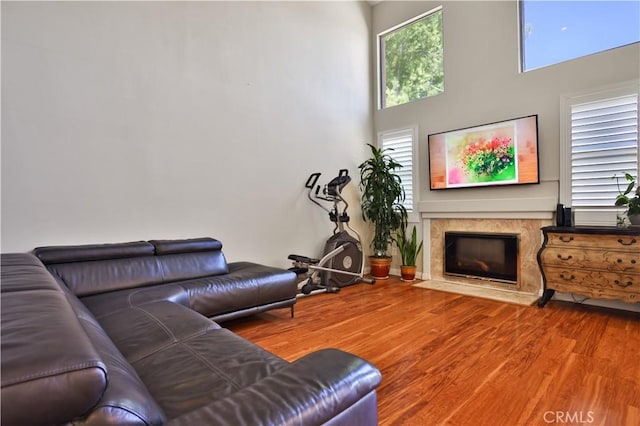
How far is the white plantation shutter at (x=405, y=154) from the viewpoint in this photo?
15.4 feet

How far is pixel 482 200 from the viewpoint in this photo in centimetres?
396

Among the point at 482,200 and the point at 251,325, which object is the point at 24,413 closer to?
the point at 251,325

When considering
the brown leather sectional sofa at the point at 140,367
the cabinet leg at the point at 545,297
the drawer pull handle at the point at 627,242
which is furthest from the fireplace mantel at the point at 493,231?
the brown leather sectional sofa at the point at 140,367

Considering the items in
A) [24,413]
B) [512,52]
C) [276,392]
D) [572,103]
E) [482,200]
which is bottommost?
[276,392]

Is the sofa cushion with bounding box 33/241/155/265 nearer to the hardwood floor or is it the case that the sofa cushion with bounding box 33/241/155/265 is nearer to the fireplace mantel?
the hardwood floor

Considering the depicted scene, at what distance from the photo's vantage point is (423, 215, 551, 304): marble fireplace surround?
3600 millimetres

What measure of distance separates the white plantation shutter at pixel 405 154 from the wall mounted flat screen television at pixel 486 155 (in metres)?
0.35

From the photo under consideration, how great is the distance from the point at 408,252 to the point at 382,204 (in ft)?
2.52

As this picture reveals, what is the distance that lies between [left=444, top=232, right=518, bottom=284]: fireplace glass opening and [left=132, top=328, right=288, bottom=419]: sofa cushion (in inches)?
137

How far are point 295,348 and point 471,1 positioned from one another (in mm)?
4539

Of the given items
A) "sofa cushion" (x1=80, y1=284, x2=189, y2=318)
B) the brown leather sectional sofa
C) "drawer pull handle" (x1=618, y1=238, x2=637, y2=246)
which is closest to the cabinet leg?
"drawer pull handle" (x1=618, y1=238, x2=637, y2=246)

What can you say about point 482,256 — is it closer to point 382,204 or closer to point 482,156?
point 482,156

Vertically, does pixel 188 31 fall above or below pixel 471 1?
below

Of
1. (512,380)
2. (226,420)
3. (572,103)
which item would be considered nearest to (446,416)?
(512,380)
